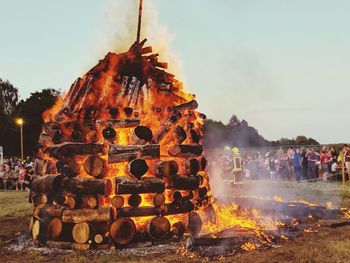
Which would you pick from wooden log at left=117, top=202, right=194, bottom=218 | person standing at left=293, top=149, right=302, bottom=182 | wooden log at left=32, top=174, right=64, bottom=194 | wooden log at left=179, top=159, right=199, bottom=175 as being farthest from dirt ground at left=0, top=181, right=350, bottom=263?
person standing at left=293, top=149, right=302, bottom=182

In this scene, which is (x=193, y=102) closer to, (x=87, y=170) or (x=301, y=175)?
(x=87, y=170)

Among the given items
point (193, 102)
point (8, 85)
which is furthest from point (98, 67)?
point (8, 85)

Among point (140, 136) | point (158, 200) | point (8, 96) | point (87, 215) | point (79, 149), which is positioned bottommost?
point (87, 215)

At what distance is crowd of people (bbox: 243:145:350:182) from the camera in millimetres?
20734

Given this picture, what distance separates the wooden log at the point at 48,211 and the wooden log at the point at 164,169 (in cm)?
197

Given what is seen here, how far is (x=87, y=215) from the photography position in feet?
26.0

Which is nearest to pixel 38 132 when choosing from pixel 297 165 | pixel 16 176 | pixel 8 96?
pixel 8 96

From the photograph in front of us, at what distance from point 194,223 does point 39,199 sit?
342 cm

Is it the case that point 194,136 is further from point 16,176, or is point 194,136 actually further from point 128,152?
point 16,176

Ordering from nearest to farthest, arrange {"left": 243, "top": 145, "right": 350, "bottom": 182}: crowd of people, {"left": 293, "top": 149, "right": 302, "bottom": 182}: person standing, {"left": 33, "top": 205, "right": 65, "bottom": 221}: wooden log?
{"left": 33, "top": 205, "right": 65, "bottom": 221}: wooden log
{"left": 243, "top": 145, "right": 350, "bottom": 182}: crowd of people
{"left": 293, "top": 149, "right": 302, "bottom": 182}: person standing

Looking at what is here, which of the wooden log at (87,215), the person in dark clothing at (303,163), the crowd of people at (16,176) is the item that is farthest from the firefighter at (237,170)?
the crowd of people at (16,176)

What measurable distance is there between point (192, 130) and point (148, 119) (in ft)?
3.80

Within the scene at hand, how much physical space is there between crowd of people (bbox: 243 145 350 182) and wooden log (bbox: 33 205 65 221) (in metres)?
14.5

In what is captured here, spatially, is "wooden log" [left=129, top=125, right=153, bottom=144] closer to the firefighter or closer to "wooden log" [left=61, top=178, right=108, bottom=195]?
"wooden log" [left=61, top=178, right=108, bottom=195]
